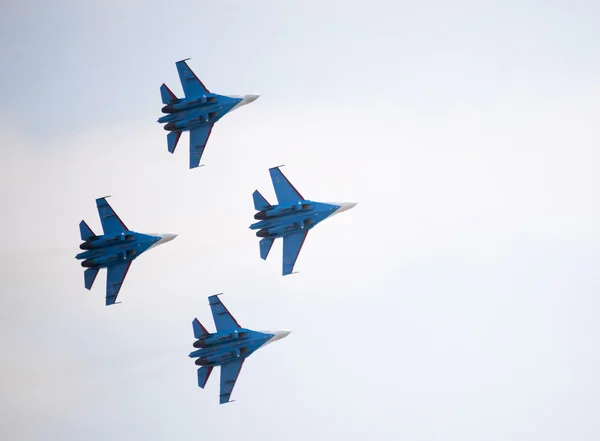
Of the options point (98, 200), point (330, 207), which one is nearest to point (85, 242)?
point (98, 200)

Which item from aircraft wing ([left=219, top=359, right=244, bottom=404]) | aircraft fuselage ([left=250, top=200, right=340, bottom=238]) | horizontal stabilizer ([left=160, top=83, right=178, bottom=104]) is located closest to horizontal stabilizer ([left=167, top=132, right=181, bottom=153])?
horizontal stabilizer ([left=160, top=83, right=178, bottom=104])

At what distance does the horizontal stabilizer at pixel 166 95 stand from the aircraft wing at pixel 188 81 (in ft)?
3.86

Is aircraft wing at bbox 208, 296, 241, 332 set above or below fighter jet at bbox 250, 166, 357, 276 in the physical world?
below

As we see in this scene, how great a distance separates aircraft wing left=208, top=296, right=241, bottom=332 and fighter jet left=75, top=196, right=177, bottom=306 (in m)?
6.53

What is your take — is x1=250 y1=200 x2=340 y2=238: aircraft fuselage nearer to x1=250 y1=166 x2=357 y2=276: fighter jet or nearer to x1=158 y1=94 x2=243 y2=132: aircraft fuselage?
x1=250 y1=166 x2=357 y2=276: fighter jet

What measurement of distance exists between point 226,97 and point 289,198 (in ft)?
34.0

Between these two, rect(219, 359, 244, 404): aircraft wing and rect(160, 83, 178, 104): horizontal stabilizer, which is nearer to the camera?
rect(160, 83, 178, 104): horizontal stabilizer

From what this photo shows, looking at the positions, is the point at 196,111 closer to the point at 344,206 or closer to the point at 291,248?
the point at 291,248

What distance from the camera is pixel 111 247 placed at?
119562 millimetres

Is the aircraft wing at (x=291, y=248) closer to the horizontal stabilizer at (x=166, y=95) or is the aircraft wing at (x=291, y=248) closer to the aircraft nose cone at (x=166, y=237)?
the aircraft nose cone at (x=166, y=237)

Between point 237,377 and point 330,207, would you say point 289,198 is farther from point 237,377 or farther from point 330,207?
point 237,377

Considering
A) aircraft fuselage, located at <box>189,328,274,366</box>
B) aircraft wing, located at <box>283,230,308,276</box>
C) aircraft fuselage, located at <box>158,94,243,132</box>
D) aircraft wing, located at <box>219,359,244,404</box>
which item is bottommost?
aircraft wing, located at <box>219,359,244,404</box>

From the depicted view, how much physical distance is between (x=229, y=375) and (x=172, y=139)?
67.0 ft

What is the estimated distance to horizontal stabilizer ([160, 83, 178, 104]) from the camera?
4749 inches
